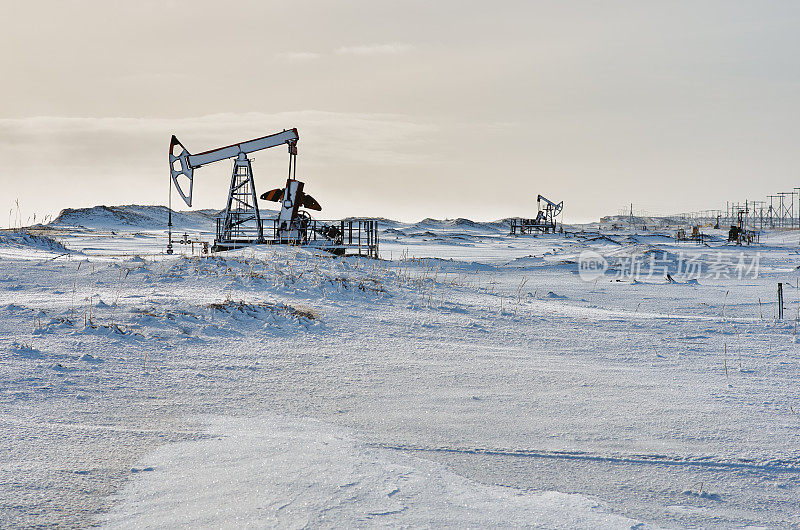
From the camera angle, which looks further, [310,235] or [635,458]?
[310,235]

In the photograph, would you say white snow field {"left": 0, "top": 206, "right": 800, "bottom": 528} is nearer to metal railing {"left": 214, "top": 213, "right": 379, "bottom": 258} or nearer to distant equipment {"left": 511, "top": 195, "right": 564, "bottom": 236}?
metal railing {"left": 214, "top": 213, "right": 379, "bottom": 258}

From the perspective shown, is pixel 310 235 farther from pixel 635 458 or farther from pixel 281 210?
pixel 635 458

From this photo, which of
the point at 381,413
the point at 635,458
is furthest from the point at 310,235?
the point at 635,458

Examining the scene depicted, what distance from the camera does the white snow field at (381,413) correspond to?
3148 millimetres

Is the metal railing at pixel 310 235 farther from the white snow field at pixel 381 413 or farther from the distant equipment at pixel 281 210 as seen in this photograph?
the white snow field at pixel 381 413

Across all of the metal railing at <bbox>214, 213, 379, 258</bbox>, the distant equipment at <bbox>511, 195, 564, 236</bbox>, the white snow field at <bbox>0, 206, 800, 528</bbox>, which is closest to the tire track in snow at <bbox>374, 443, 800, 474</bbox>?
the white snow field at <bbox>0, 206, 800, 528</bbox>

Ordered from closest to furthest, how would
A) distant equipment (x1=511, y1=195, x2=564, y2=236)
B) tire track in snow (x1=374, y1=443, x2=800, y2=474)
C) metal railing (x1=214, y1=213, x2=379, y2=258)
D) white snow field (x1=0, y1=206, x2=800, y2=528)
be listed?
white snow field (x1=0, y1=206, x2=800, y2=528) < tire track in snow (x1=374, y1=443, x2=800, y2=474) < metal railing (x1=214, y1=213, x2=379, y2=258) < distant equipment (x1=511, y1=195, x2=564, y2=236)

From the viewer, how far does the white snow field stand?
3148 mm

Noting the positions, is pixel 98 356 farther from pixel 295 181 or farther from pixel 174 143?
pixel 174 143

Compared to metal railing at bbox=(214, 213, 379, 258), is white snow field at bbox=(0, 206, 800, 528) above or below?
below

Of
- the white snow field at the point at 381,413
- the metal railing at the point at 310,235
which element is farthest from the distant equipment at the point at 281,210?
the white snow field at the point at 381,413

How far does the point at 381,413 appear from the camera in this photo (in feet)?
15.1

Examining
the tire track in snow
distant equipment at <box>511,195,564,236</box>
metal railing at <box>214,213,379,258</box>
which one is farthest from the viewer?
distant equipment at <box>511,195,564,236</box>

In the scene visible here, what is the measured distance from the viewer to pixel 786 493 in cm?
339
